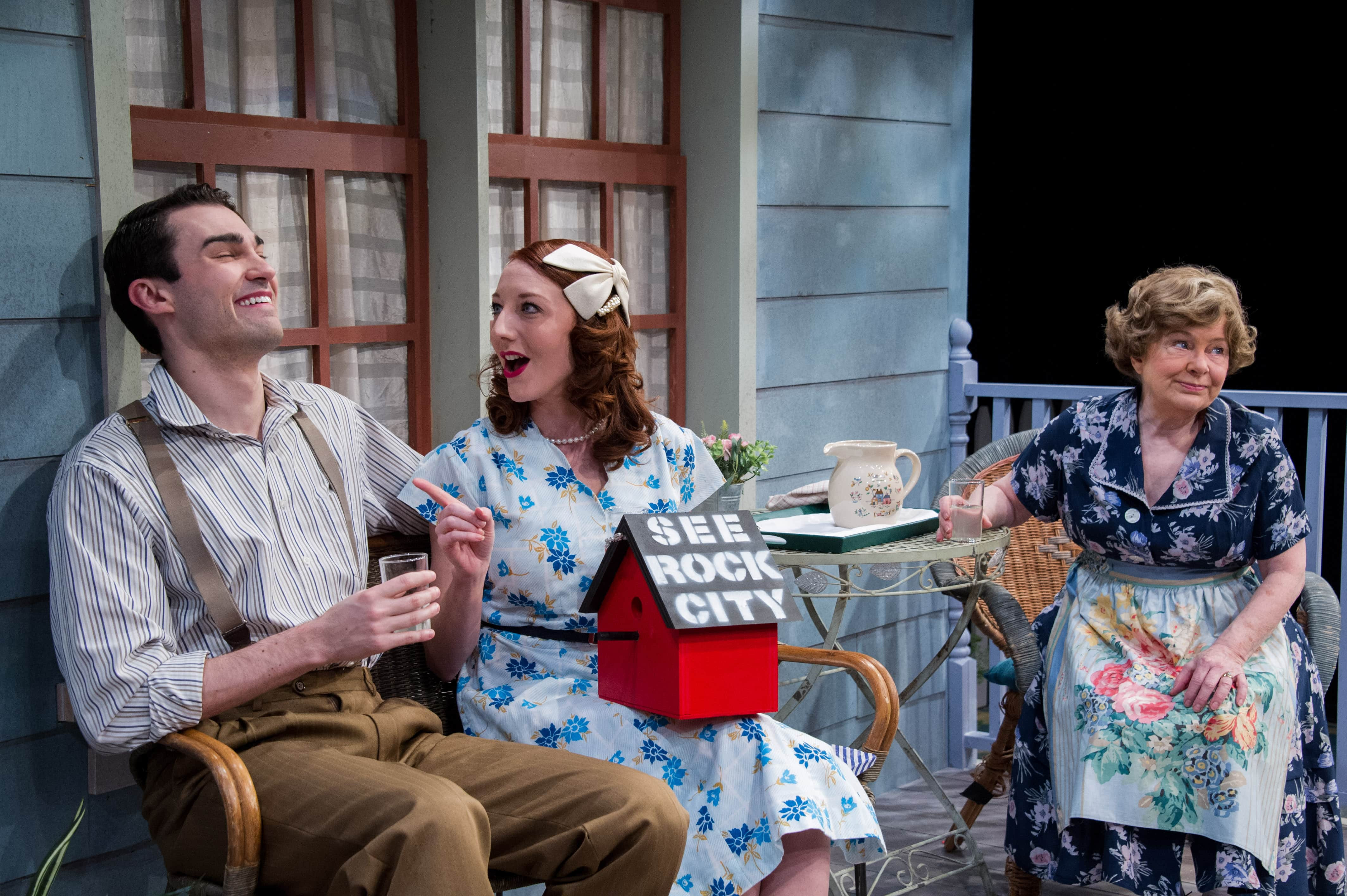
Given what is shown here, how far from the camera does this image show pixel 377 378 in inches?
119

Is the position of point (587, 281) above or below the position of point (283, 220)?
below

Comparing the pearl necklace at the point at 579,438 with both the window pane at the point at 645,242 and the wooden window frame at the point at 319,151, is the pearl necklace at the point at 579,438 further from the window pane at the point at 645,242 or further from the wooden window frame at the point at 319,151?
the window pane at the point at 645,242

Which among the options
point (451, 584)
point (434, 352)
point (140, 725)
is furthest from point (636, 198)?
point (140, 725)

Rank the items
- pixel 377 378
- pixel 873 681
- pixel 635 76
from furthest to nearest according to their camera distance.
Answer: pixel 635 76 < pixel 377 378 < pixel 873 681

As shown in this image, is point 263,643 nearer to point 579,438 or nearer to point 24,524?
point 24,524

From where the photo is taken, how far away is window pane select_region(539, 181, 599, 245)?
10.8 feet

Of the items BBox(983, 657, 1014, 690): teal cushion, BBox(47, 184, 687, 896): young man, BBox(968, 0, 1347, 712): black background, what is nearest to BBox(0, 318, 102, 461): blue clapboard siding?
BBox(47, 184, 687, 896): young man

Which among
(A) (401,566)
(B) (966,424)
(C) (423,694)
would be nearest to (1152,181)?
(B) (966,424)

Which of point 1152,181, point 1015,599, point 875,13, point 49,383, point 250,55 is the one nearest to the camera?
point 49,383

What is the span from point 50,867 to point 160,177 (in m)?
1.27

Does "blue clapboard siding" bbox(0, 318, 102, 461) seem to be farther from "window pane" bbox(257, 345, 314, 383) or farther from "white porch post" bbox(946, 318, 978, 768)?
"white porch post" bbox(946, 318, 978, 768)

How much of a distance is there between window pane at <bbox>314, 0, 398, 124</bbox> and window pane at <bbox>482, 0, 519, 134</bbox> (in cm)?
23

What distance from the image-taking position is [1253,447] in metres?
2.80

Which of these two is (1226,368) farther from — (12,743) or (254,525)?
(12,743)
